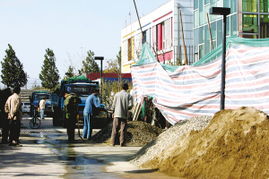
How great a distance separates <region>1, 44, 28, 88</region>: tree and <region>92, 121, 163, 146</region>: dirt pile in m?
78.5

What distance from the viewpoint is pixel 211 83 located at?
1379cm

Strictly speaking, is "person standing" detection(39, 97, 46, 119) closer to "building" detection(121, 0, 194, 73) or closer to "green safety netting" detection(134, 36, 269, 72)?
"building" detection(121, 0, 194, 73)

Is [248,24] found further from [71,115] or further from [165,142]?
[165,142]

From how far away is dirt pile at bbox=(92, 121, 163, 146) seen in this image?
695 inches

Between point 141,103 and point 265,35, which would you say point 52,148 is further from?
point 265,35

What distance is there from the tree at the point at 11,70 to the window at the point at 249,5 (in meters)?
64.8

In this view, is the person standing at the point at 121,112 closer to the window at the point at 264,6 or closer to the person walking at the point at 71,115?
the person walking at the point at 71,115

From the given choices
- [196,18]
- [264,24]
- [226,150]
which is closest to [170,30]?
[196,18]

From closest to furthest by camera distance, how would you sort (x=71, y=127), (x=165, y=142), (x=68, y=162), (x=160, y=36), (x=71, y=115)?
(x=165, y=142)
(x=68, y=162)
(x=71, y=127)
(x=71, y=115)
(x=160, y=36)

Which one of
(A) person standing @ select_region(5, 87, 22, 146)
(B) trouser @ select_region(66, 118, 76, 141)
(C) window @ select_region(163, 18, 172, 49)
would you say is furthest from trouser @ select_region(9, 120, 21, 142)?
(C) window @ select_region(163, 18, 172, 49)

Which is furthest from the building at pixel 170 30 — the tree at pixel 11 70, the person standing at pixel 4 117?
the tree at pixel 11 70

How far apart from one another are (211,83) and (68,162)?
370 cm

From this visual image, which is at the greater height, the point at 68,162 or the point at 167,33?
the point at 167,33

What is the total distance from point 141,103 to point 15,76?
80.3 metres
